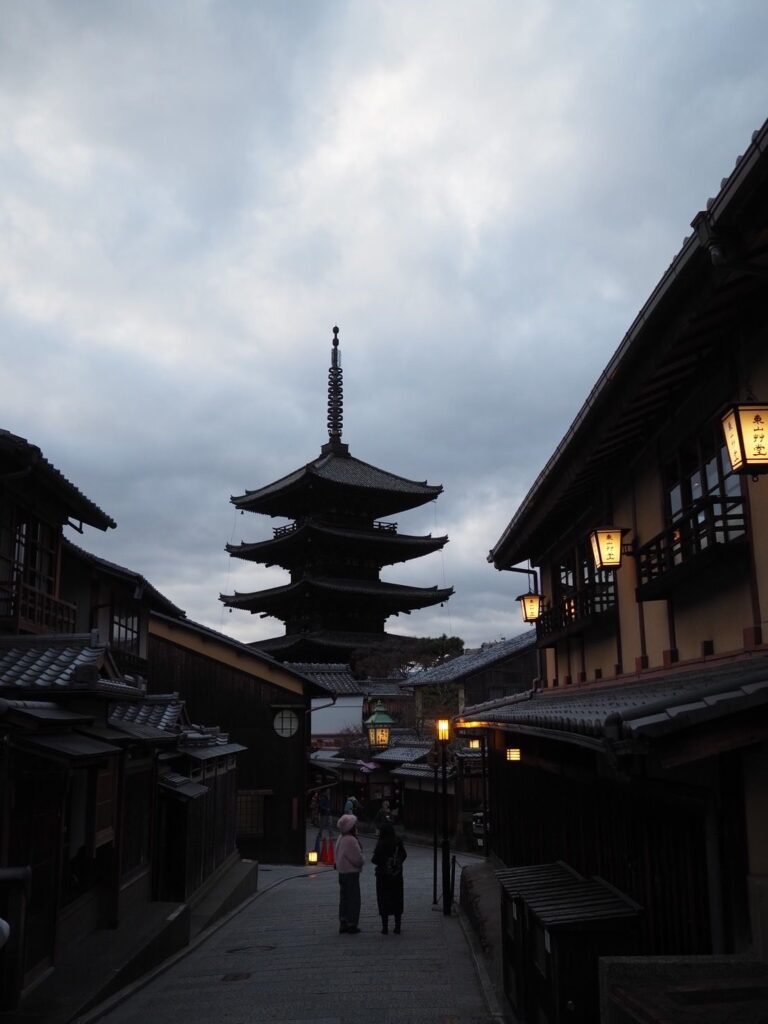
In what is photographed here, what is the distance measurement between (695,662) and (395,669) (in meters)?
44.7

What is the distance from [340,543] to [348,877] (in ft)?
124

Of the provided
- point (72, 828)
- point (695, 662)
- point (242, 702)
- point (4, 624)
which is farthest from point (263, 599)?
point (695, 662)

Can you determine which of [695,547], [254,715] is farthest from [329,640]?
[695,547]

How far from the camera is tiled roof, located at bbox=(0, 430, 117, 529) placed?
14.8 meters

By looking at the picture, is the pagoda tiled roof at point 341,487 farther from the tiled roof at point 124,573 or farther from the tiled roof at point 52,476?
the tiled roof at point 52,476

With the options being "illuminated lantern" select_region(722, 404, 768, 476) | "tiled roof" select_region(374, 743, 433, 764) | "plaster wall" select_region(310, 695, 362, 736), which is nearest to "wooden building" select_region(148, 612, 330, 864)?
"tiled roof" select_region(374, 743, 433, 764)

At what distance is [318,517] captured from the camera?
5206 centimetres

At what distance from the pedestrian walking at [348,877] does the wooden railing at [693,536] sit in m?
6.14

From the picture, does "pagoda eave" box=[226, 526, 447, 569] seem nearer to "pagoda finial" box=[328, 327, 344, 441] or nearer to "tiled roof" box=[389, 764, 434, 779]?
"pagoda finial" box=[328, 327, 344, 441]

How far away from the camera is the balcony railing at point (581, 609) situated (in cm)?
1348

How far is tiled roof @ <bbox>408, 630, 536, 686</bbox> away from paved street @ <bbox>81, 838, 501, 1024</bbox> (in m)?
33.2

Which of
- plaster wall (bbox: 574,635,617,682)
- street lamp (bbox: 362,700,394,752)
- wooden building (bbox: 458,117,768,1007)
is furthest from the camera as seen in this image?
street lamp (bbox: 362,700,394,752)

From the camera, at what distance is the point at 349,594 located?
51281 millimetres

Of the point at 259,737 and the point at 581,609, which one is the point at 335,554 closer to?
the point at 259,737
